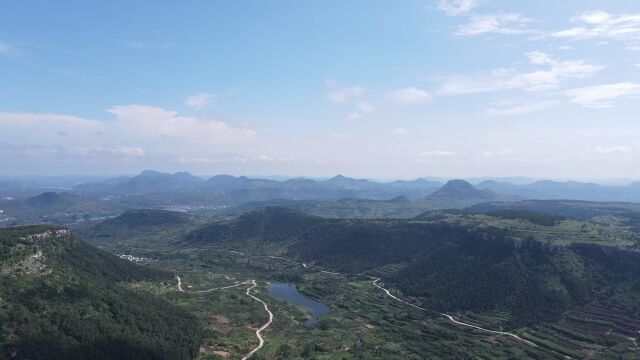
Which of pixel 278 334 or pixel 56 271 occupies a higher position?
pixel 56 271

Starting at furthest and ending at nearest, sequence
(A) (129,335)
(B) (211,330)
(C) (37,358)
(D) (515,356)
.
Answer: (B) (211,330)
(D) (515,356)
(A) (129,335)
(C) (37,358)

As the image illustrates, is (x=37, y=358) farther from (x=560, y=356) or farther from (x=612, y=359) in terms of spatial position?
(x=612, y=359)

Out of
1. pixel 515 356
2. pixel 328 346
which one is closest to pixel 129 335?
pixel 328 346

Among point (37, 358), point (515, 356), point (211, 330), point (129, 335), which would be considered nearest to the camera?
point (37, 358)

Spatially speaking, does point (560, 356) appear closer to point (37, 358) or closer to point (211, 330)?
point (211, 330)

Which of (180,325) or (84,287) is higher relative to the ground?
(84,287)

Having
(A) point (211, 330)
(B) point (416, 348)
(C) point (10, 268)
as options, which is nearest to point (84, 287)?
(C) point (10, 268)

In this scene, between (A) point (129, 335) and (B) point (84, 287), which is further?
(B) point (84, 287)
